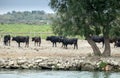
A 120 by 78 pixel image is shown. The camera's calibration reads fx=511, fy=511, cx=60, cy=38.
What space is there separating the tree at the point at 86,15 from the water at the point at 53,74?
5991mm

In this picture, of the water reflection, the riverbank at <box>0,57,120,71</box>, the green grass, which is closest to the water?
the water reflection

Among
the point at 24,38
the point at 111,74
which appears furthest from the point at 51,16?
the point at 24,38

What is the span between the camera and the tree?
4328 centimetres

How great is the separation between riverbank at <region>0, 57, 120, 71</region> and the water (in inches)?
56.1

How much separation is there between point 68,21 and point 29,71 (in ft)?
22.5

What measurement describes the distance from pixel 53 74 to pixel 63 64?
3328mm

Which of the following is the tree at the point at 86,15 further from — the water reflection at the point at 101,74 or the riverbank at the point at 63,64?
the water reflection at the point at 101,74

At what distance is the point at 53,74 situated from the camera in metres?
37.8

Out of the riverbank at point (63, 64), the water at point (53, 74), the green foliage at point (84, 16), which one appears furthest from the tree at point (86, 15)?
the water at point (53, 74)

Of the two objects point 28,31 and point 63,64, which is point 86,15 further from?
point 28,31

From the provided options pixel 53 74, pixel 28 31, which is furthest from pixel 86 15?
pixel 28 31

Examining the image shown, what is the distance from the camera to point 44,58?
41.9 meters

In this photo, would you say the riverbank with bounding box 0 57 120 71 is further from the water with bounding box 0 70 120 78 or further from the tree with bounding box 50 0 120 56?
the tree with bounding box 50 0 120 56

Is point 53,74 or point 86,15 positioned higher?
point 86,15
